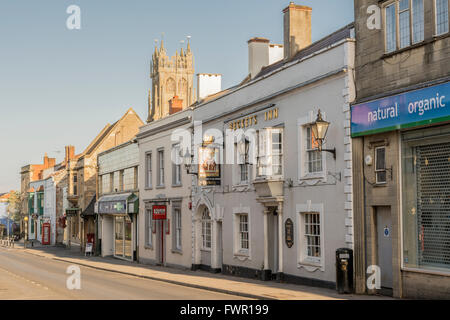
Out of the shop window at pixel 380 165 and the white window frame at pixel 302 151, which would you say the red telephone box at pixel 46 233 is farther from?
the shop window at pixel 380 165

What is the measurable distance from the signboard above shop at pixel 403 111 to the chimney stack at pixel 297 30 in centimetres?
770

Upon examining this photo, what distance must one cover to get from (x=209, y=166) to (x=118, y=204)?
15494mm

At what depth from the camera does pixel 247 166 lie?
86.2ft

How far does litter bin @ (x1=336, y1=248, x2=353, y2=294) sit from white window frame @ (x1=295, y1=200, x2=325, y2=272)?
183 centimetres

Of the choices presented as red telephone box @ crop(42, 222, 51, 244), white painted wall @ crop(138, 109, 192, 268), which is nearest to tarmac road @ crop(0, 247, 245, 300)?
white painted wall @ crop(138, 109, 192, 268)

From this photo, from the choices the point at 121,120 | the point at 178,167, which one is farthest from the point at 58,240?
the point at 178,167

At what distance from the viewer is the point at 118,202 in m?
42.2

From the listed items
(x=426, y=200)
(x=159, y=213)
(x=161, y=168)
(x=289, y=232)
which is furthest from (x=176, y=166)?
(x=426, y=200)

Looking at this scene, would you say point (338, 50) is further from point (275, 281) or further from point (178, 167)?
point (178, 167)

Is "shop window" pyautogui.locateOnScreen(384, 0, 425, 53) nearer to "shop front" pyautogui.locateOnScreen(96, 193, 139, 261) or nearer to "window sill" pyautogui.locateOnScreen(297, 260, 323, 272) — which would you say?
"window sill" pyautogui.locateOnScreen(297, 260, 323, 272)

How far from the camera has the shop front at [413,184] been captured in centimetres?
1592

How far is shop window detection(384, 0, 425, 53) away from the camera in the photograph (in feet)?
55.4

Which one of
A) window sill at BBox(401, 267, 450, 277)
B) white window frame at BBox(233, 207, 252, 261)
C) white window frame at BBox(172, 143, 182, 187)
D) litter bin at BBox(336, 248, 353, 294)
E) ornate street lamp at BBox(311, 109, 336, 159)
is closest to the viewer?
window sill at BBox(401, 267, 450, 277)

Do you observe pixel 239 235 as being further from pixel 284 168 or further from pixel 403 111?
pixel 403 111
